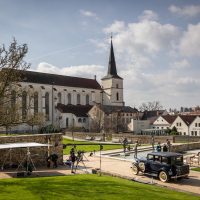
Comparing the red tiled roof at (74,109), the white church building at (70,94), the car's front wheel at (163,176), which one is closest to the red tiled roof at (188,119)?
the white church building at (70,94)

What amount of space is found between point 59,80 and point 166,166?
55363mm

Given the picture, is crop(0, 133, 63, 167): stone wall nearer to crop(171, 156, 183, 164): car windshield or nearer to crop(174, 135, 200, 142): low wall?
crop(171, 156, 183, 164): car windshield

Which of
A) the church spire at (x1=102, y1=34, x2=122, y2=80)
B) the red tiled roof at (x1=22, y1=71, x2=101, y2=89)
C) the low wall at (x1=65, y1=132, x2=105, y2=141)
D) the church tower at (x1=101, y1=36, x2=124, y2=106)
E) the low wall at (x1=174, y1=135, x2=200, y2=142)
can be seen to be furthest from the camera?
the church spire at (x1=102, y1=34, x2=122, y2=80)

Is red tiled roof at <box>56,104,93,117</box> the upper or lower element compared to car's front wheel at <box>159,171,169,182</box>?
upper

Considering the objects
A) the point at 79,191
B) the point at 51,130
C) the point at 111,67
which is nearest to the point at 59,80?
the point at 111,67

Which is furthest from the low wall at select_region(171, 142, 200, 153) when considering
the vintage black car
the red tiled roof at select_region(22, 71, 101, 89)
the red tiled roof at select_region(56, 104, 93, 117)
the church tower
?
the church tower

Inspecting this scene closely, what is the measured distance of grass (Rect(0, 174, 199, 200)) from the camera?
901 centimetres

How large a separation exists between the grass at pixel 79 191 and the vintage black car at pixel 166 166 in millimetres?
1912

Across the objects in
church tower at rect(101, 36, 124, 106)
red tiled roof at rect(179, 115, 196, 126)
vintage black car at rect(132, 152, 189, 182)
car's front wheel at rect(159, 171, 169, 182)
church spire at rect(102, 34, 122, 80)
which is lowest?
car's front wheel at rect(159, 171, 169, 182)

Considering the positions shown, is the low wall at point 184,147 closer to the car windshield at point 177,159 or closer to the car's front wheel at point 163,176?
the car windshield at point 177,159

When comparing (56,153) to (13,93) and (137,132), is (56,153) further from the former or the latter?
(137,132)

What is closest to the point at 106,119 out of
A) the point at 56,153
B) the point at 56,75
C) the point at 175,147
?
the point at 56,75

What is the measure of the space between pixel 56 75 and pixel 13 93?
49924 millimetres

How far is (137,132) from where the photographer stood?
55.0 metres
